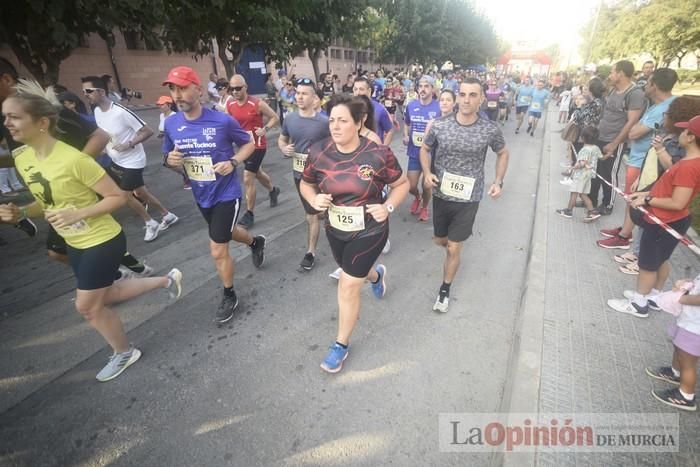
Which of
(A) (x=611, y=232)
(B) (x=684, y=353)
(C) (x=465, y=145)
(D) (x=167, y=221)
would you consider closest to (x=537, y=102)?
(A) (x=611, y=232)

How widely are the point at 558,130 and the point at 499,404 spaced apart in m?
14.6

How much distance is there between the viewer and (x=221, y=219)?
3.23 metres

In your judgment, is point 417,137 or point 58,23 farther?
point 58,23

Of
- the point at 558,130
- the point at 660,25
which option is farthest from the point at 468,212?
the point at 660,25

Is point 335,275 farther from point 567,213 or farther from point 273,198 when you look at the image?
point 567,213

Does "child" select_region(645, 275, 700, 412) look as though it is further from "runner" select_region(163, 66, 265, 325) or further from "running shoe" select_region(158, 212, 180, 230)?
"running shoe" select_region(158, 212, 180, 230)

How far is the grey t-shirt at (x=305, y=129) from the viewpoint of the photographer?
4.02 meters

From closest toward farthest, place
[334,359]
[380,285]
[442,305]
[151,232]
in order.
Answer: [334,359] → [442,305] → [380,285] → [151,232]

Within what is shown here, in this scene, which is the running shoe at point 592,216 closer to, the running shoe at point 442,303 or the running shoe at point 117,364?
the running shoe at point 442,303

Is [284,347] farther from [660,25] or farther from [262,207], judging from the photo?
[660,25]

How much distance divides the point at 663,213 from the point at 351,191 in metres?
2.69

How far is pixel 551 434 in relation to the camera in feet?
7.36

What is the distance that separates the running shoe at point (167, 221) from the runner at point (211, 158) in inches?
93.3

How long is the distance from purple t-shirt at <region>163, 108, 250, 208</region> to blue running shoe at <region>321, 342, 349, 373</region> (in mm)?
1678
